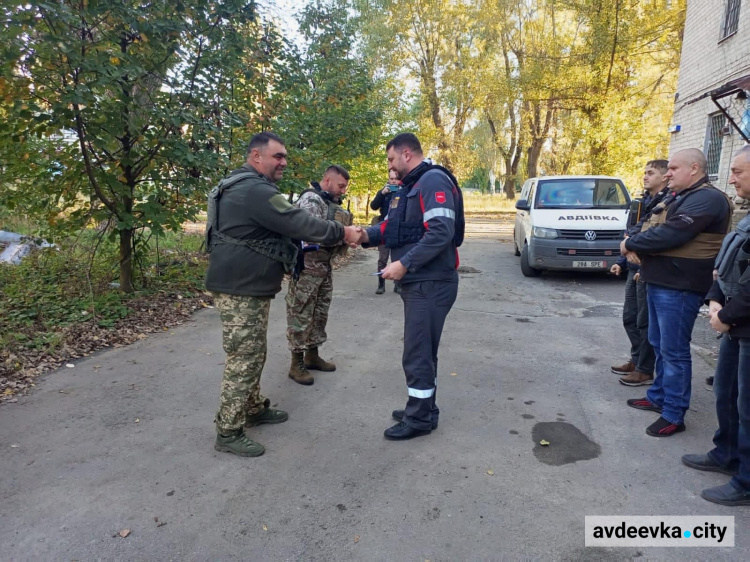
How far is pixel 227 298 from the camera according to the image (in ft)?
10.9

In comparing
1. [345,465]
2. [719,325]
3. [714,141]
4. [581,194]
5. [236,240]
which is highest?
[714,141]

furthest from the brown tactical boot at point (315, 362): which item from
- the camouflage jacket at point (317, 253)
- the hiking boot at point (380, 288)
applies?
the hiking boot at point (380, 288)

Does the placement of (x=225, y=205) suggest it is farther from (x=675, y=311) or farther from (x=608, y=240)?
(x=608, y=240)

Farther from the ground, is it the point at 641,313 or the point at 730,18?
the point at 730,18

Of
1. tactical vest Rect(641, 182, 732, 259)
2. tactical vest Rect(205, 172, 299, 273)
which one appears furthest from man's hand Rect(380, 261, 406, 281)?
tactical vest Rect(641, 182, 732, 259)

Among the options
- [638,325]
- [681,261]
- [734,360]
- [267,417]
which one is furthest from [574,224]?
[267,417]

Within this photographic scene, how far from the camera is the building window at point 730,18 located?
10125 millimetres

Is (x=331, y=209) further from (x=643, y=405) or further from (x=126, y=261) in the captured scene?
(x=126, y=261)

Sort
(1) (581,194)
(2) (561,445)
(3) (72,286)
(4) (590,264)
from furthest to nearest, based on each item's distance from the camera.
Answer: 1. (1) (581,194)
2. (4) (590,264)
3. (3) (72,286)
4. (2) (561,445)

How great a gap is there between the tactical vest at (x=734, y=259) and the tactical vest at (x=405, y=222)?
5.44ft

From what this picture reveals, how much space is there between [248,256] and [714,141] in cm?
1160

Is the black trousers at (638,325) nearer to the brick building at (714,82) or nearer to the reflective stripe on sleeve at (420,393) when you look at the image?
the reflective stripe on sleeve at (420,393)

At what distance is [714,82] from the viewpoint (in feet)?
35.3

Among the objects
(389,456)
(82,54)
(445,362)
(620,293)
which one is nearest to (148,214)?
(82,54)
